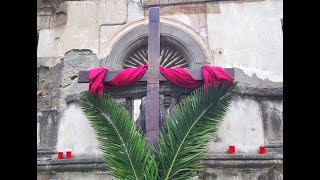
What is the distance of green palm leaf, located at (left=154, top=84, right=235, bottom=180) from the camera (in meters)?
4.00

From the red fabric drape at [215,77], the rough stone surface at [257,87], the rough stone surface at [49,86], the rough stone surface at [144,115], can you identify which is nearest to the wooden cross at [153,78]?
the red fabric drape at [215,77]

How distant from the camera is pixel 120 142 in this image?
4.17 meters

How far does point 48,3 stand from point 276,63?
500cm

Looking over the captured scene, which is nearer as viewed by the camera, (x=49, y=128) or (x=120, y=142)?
(x=120, y=142)

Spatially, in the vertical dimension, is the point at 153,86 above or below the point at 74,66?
below

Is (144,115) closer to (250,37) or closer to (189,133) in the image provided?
(189,133)

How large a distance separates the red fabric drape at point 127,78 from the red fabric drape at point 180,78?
28cm

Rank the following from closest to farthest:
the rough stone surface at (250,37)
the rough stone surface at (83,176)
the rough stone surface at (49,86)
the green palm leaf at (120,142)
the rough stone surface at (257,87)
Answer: the green palm leaf at (120,142) → the rough stone surface at (83,176) → the rough stone surface at (257,87) → the rough stone surface at (250,37) → the rough stone surface at (49,86)

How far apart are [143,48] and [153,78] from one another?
10.7 ft

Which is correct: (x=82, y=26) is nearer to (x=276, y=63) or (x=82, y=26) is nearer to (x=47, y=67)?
(x=47, y=67)

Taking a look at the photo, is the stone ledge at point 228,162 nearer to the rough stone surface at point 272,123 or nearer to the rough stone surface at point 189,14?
the rough stone surface at point 272,123

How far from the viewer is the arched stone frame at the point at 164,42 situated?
301 inches

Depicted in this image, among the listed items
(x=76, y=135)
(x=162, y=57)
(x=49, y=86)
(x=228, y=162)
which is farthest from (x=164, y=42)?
(x=228, y=162)
